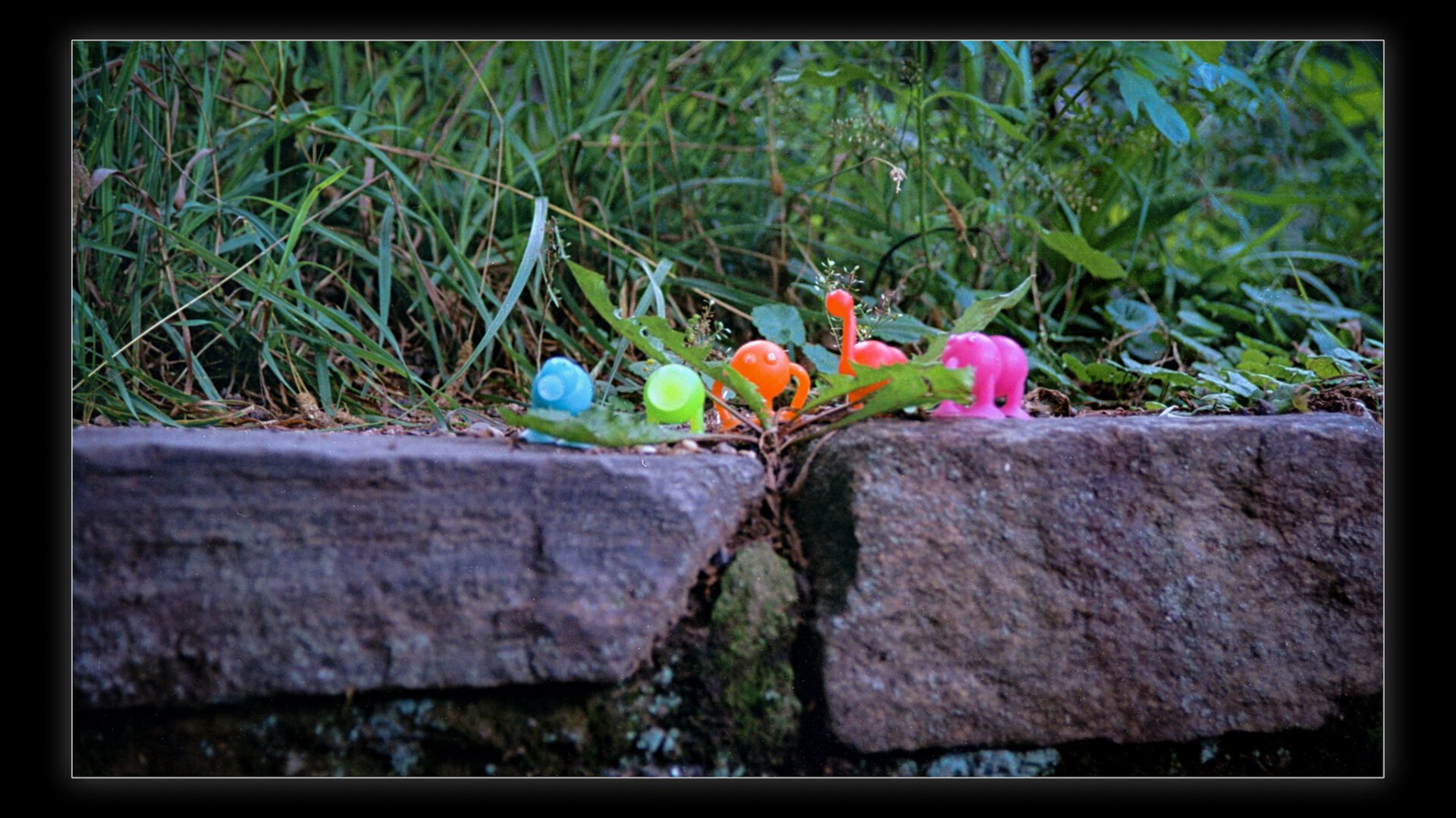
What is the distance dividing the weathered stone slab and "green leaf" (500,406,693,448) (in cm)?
5

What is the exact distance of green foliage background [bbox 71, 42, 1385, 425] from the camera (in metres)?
1.38

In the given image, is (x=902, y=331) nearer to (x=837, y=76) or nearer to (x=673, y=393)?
(x=837, y=76)

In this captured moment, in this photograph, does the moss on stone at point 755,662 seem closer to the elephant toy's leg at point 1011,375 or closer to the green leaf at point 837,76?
the elephant toy's leg at point 1011,375

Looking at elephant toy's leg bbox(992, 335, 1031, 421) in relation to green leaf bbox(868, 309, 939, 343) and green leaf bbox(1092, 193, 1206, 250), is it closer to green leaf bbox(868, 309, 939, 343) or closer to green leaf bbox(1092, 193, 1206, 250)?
green leaf bbox(868, 309, 939, 343)

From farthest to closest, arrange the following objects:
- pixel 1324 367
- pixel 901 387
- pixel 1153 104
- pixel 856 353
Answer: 1. pixel 1153 104
2. pixel 1324 367
3. pixel 856 353
4. pixel 901 387

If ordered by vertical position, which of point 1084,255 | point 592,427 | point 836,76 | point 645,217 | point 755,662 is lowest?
point 755,662

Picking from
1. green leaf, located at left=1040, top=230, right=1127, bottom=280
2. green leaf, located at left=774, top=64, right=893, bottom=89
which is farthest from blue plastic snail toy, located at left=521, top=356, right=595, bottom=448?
green leaf, located at left=1040, top=230, right=1127, bottom=280

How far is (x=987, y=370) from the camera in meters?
1.06

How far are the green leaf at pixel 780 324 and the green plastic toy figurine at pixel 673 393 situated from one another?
334 millimetres

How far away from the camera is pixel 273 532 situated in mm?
905

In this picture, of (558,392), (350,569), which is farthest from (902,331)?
(350,569)

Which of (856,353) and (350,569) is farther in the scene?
(856,353)

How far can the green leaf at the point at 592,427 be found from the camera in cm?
98

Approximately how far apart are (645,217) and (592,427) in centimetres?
93
